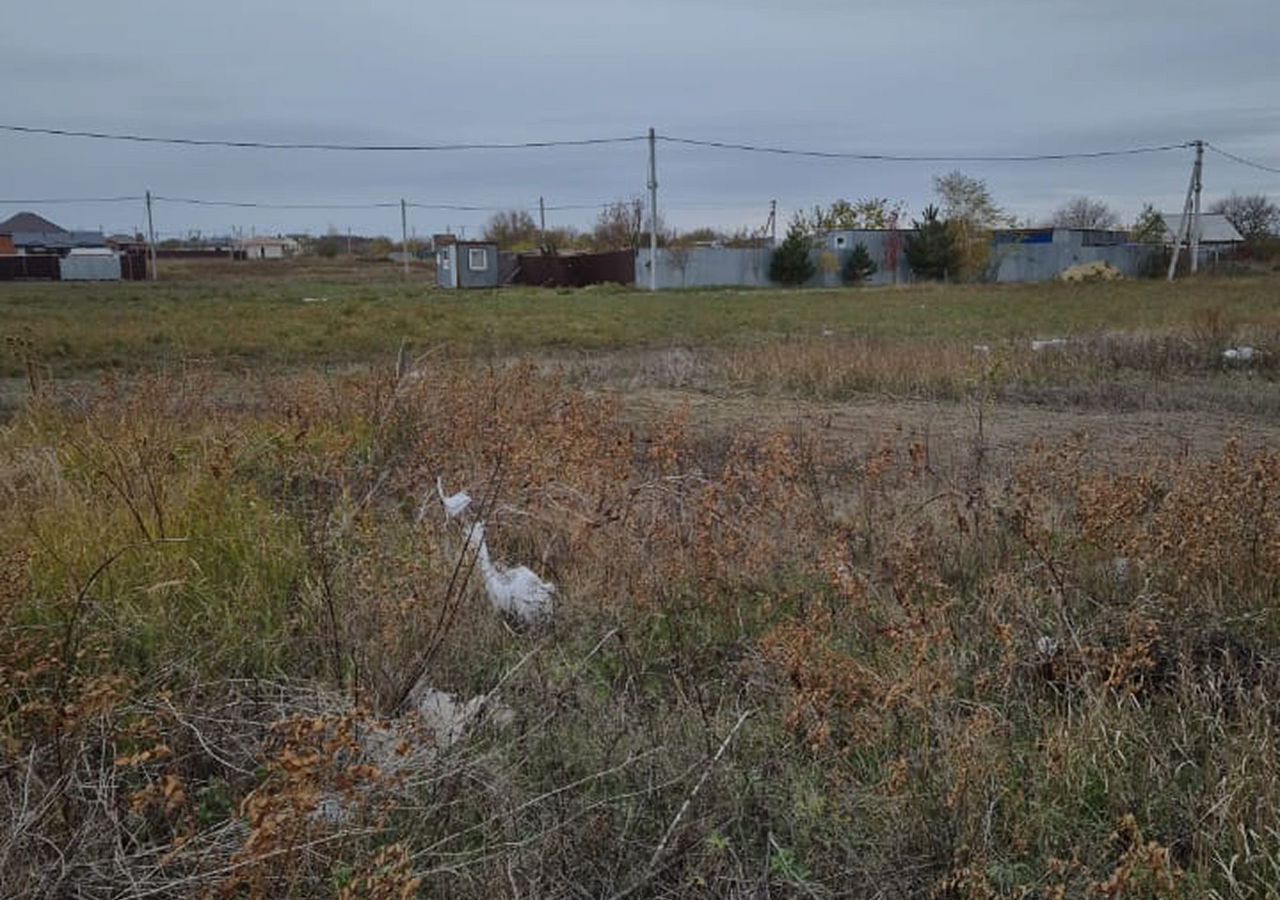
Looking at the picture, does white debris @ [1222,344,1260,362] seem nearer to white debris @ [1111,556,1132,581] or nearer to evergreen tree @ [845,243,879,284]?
white debris @ [1111,556,1132,581]

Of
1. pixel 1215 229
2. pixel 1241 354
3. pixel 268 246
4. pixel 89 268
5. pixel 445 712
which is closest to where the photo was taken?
pixel 445 712

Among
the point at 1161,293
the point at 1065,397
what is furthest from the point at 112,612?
the point at 1161,293

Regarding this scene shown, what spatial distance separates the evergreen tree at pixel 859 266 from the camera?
149ft

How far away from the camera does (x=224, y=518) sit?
11.9ft

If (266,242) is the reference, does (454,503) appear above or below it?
below

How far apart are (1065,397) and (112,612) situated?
8311mm

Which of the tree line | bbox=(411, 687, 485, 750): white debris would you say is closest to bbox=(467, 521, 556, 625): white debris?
bbox=(411, 687, 485, 750): white debris

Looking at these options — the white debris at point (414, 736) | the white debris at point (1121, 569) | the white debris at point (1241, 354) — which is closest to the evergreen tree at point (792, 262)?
the white debris at point (1241, 354)

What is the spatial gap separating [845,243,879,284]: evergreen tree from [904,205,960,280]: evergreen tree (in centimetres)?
232

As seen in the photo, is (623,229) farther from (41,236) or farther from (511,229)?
(41,236)

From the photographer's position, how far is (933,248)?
149ft

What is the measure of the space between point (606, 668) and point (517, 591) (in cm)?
53

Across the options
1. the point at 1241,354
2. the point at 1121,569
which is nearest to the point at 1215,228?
the point at 1241,354

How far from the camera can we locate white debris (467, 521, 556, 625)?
338 centimetres
